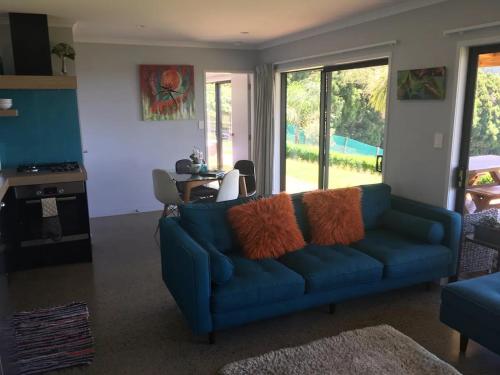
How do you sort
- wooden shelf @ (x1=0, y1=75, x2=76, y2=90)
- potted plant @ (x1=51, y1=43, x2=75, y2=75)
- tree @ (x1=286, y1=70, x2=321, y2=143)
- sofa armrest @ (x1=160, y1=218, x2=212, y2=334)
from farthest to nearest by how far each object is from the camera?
tree @ (x1=286, y1=70, x2=321, y2=143) < potted plant @ (x1=51, y1=43, x2=75, y2=75) < wooden shelf @ (x1=0, y1=75, x2=76, y2=90) < sofa armrest @ (x1=160, y1=218, x2=212, y2=334)

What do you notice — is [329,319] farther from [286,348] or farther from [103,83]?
[103,83]

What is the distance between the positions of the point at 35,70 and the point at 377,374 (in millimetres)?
4055

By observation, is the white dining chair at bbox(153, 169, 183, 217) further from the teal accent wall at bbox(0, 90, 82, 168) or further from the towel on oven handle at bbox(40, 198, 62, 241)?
the towel on oven handle at bbox(40, 198, 62, 241)

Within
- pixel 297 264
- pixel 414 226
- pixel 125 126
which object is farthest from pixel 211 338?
pixel 125 126

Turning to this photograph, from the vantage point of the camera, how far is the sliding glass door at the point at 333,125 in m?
4.55

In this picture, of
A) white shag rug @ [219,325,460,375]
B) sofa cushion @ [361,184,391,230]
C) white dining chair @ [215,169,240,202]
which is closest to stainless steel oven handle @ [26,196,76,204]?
white dining chair @ [215,169,240,202]

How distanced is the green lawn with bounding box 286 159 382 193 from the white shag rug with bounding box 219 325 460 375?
2.20 metres

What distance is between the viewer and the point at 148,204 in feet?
20.5

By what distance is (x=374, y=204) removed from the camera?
3855 millimetres

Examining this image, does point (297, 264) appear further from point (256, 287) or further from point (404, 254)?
point (404, 254)

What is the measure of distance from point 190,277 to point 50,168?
249cm

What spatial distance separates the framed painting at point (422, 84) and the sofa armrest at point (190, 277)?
2377 mm

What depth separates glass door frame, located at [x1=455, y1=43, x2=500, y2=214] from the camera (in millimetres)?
3334

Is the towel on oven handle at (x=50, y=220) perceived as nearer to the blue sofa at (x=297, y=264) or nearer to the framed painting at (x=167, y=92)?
the blue sofa at (x=297, y=264)
